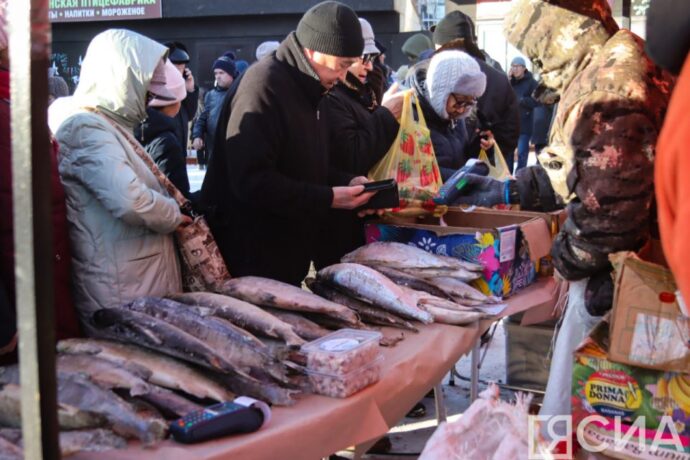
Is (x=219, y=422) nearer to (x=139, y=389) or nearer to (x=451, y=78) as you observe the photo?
(x=139, y=389)

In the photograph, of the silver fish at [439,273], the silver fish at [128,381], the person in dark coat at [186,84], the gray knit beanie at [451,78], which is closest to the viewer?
the silver fish at [128,381]

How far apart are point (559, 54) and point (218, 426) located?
1710mm

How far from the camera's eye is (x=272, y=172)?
3.23 meters

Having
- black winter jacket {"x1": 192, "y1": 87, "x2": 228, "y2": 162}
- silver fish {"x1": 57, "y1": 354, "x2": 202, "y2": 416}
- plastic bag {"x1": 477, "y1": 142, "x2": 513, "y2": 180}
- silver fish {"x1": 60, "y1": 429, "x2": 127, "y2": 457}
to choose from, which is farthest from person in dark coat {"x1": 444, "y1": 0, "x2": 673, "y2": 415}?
black winter jacket {"x1": 192, "y1": 87, "x2": 228, "y2": 162}

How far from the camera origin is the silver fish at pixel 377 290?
2.98 metres

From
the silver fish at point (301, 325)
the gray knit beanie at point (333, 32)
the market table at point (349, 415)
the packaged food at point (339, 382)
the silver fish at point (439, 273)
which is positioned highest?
the gray knit beanie at point (333, 32)

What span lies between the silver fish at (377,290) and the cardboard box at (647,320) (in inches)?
31.8

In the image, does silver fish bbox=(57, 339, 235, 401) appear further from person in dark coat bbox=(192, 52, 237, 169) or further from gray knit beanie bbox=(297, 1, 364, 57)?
person in dark coat bbox=(192, 52, 237, 169)

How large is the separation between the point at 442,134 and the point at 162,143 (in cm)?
163

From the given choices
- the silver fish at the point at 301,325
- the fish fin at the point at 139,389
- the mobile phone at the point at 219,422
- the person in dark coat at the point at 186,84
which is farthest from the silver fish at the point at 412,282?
the person in dark coat at the point at 186,84

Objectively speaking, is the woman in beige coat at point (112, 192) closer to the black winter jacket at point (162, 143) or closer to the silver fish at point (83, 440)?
the silver fish at point (83, 440)

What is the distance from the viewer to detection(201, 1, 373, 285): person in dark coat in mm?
3232

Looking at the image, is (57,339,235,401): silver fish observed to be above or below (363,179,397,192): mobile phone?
below

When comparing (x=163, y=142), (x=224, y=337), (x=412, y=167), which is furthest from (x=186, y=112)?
(x=224, y=337)
